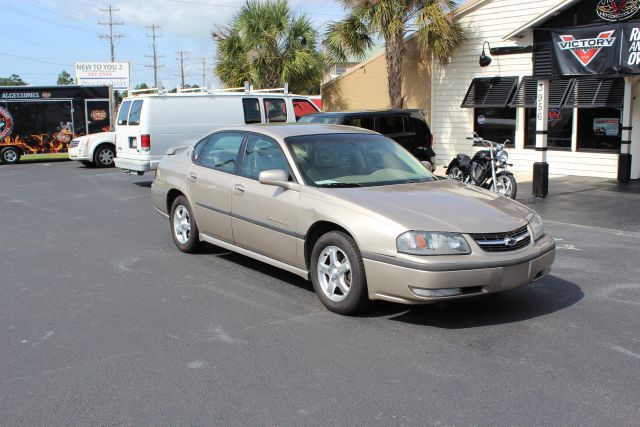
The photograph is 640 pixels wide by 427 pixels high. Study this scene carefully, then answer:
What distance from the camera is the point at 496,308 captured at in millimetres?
5691

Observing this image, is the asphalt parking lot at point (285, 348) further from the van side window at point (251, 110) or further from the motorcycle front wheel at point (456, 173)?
the van side window at point (251, 110)

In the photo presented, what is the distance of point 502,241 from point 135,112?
1124 cm

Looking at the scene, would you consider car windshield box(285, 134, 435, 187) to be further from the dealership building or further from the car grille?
the dealership building

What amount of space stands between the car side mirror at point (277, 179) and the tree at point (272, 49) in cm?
1747

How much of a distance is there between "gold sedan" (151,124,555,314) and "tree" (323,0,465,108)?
37.4 ft

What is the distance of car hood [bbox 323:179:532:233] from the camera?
514cm

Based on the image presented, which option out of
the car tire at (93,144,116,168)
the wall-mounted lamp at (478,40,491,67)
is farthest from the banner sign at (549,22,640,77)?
the car tire at (93,144,116,168)

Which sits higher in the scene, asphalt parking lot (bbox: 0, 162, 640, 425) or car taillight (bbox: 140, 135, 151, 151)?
car taillight (bbox: 140, 135, 151, 151)

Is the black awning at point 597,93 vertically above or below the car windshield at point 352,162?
above

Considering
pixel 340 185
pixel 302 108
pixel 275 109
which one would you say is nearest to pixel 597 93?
pixel 302 108

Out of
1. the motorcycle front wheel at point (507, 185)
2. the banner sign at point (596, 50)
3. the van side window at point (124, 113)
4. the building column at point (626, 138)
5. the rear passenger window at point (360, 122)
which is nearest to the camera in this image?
the banner sign at point (596, 50)

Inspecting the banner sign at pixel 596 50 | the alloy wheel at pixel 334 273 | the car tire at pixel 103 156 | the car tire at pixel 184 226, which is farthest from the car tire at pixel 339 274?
the car tire at pixel 103 156

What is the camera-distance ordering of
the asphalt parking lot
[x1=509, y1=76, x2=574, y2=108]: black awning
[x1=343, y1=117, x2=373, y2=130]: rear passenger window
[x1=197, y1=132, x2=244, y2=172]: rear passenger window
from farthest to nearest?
[x1=509, y1=76, x2=574, y2=108]: black awning < [x1=343, y1=117, x2=373, y2=130]: rear passenger window < [x1=197, y1=132, x2=244, y2=172]: rear passenger window < the asphalt parking lot

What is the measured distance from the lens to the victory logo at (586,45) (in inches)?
437
